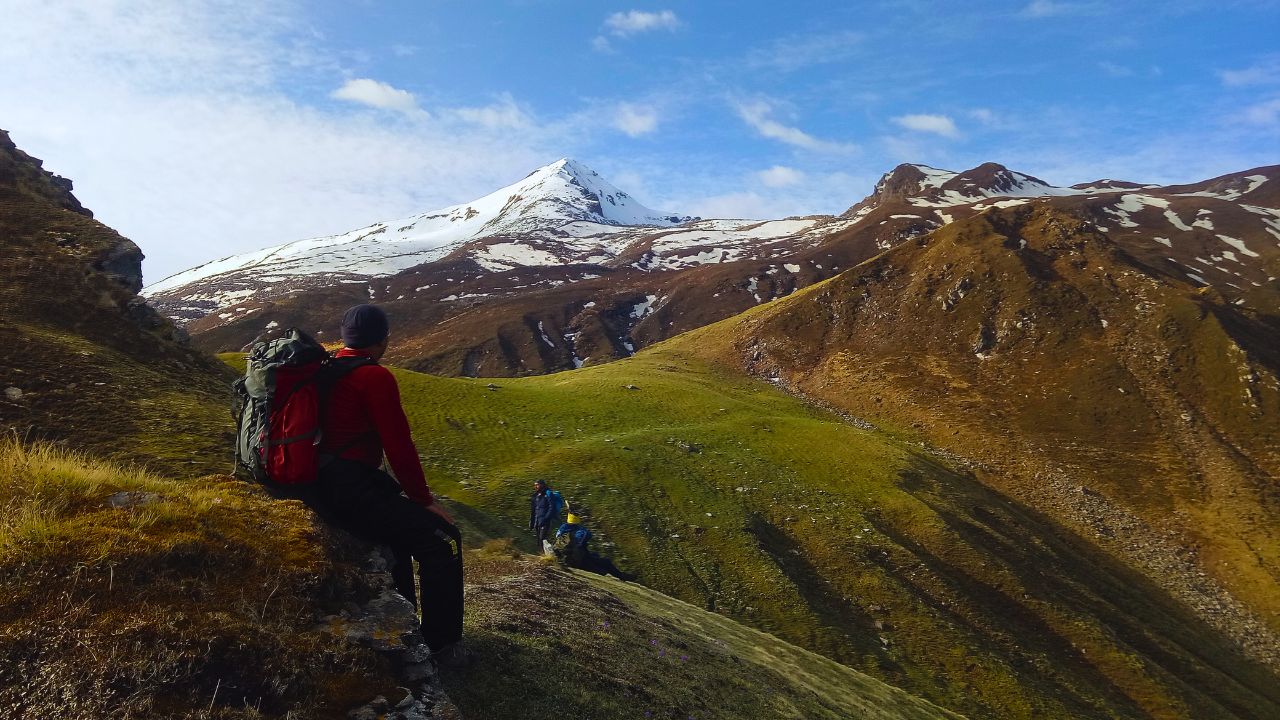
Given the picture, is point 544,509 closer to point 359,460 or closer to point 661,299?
point 359,460

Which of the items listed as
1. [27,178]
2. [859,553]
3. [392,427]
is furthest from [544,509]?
[27,178]

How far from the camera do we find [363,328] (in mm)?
8023

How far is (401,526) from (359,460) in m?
0.95

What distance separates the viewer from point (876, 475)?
4491 centimetres

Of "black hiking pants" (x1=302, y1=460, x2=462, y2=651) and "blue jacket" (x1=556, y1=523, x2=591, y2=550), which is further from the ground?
"black hiking pants" (x1=302, y1=460, x2=462, y2=651)

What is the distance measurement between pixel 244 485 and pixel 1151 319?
86.4 meters

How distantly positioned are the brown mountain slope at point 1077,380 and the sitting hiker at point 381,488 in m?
52.7

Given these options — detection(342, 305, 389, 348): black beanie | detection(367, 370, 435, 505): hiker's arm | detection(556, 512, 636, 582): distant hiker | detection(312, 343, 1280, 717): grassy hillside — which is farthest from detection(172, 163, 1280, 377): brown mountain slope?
detection(367, 370, 435, 505): hiker's arm

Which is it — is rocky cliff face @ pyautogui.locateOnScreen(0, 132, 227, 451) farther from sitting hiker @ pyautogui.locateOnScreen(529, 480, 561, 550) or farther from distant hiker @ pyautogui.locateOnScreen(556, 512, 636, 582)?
sitting hiker @ pyautogui.locateOnScreen(529, 480, 561, 550)

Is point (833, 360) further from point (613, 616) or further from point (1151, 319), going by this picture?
point (613, 616)

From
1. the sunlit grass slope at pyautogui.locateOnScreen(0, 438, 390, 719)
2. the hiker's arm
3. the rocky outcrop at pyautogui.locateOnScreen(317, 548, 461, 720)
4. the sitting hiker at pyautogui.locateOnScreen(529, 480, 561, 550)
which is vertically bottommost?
the sitting hiker at pyautogui.locateOnScreen(529, 480, 561, 550)

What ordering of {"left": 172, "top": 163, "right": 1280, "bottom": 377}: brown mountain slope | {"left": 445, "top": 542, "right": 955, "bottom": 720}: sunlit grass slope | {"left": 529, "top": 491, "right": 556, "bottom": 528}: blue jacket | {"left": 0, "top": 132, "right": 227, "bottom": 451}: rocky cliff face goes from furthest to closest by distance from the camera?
1. {"left": 172, "top": 163, "right": 1280, "bottom": 377}: brown mountain slope
2. {"left": 529, "top": 491, "right": 556, "bottom": 528}: blue jacket
3. {"left": 0, "top": 132, "right": 227, "bottom": 451}: rocky cliff face
4. {"left": 445, "top": 542, "right": 955, "bottom": 720}: sunlit grass slope

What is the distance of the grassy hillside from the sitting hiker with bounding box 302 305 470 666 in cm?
2155

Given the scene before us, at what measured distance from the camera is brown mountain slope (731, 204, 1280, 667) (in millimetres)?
49000
